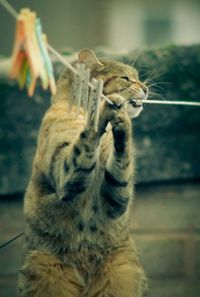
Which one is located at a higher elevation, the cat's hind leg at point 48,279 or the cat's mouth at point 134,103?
the cat's mouth at point 134,103

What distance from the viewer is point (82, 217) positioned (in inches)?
189

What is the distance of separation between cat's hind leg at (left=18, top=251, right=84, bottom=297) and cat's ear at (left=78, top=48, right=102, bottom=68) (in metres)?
1.20

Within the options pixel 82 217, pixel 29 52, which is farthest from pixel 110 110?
pixel 29 52

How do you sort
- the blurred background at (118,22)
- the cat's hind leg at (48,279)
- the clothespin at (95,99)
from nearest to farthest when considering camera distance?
the clothespin at (95,99) < the cat's hind leg at (48,279) < the blurred background at (118,22)

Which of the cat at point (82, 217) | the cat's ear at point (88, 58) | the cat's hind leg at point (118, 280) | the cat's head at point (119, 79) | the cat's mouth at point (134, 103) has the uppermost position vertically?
the cat's ear at point (88, 58)

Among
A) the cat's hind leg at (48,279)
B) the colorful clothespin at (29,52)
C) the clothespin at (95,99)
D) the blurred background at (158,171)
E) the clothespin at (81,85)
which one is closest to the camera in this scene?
the colorful clothespin at (29,52)

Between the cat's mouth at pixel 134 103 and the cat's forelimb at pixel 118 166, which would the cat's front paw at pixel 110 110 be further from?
the cat's mouth at pixel 134 103

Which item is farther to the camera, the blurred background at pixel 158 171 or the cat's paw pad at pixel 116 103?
the blurred background at pixel 158 171

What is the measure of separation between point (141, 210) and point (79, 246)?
136cm

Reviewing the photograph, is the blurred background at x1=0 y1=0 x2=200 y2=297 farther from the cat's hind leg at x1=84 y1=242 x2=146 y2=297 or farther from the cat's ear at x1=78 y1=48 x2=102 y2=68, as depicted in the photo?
the cat's ear at x1=78 y1=48 x2=102 y2=68

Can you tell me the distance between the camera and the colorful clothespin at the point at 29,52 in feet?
9.17

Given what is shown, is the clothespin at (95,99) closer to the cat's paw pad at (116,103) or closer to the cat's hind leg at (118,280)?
the cat's paw pad at (116,103)

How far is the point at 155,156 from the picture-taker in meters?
6.15

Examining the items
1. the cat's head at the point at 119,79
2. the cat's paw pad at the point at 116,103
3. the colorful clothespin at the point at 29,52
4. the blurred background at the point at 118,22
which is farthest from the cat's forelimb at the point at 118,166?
the blurred background at the point at 118,22
